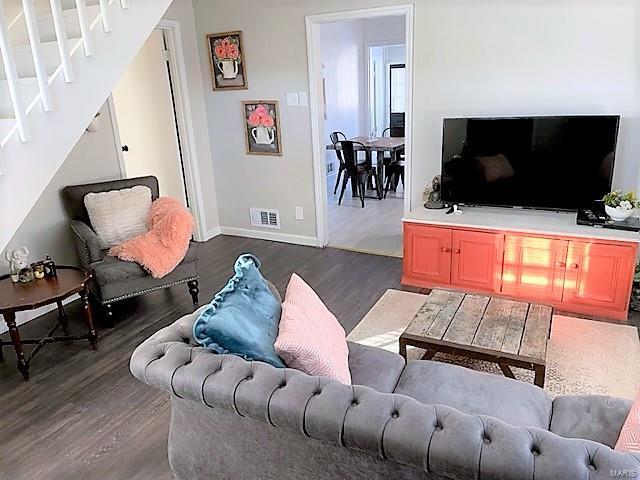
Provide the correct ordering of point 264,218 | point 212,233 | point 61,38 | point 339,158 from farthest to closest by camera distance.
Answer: point 339,158
point 212,233
point 264,218
point 61,38

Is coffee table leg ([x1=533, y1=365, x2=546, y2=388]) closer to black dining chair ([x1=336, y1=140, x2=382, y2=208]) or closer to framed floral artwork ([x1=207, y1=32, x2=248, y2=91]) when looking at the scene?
framed floral artwork ([x1=207, y1=32, x2=248, y2=91])

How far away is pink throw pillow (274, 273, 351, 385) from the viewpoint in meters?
1.61

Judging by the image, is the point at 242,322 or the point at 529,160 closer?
the point at 242,322

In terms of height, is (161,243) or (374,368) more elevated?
(161,243)

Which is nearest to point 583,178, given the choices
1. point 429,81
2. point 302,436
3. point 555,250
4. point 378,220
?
point 555,250

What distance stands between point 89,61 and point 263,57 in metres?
2.61

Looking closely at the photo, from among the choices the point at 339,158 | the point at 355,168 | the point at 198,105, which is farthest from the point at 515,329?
the point at 339,158

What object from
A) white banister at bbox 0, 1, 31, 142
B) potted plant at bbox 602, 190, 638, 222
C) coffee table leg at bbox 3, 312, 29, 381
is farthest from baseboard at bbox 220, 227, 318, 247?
white banister at bbox 0, 1, 31, 142

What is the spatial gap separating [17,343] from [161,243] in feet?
3.50

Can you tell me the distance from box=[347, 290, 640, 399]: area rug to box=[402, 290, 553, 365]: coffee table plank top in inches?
12.8

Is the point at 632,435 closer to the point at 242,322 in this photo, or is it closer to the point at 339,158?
the point at 242,322

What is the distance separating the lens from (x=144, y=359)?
156 cm

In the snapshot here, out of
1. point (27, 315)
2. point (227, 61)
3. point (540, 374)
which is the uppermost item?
point (227, 61)

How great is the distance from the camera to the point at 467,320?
2.57m
